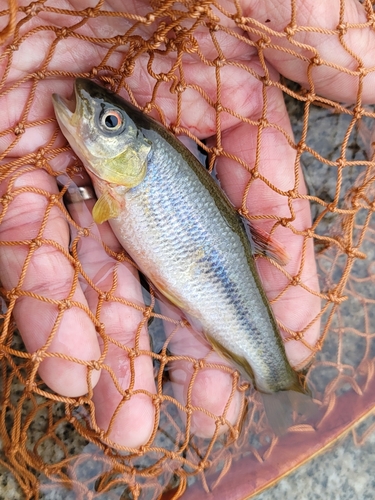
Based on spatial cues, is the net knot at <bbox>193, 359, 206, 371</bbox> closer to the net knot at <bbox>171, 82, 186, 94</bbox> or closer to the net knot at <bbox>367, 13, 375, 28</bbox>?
the net knot at <bbox>171, 82, 186, 94</bbox>

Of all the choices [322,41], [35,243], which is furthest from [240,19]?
[35,243]

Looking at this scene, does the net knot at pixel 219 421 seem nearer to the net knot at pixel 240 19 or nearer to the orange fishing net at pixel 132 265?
the orange fishing net at pixel 132 265

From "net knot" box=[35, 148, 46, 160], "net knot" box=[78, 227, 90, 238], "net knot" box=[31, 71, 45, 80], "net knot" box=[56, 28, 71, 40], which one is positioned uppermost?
"net knot" box=[56, 28, 71, 40]

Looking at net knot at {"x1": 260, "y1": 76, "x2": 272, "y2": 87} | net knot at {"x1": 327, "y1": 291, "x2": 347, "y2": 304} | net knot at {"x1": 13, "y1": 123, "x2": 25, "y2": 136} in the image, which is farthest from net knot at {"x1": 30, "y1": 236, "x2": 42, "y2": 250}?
net knot at {"x1": 327, "y1": 291, "x2": 347, "y2": 304}

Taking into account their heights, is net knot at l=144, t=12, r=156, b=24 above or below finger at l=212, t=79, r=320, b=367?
above

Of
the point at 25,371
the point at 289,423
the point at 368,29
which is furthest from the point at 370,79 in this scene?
the point at 25,371

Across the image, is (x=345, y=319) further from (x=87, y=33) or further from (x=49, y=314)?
(x=87, y=33)

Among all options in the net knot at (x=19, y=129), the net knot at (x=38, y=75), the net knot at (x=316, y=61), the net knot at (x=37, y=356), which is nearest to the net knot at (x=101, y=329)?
the net knot at (x=37, y=356)
